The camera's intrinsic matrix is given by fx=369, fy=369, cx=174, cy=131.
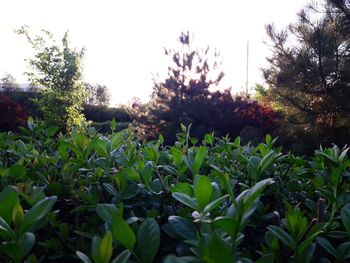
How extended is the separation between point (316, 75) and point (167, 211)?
8.99 m

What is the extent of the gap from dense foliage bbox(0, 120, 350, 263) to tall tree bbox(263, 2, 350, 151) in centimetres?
820

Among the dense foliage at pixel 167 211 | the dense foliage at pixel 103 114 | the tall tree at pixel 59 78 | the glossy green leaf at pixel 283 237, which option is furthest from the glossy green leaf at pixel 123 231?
the dense foliage at pixel 103 114

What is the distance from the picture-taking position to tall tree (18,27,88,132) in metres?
14.4

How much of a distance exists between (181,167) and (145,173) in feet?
0.68

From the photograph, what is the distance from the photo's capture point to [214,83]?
11.9m

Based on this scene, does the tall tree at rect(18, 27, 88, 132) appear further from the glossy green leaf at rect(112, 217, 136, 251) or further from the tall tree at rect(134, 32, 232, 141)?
the glossy green leaf at rect(112, 217, 136, 251)

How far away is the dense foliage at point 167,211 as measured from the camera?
603mm

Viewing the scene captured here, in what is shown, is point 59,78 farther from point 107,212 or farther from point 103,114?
point 107,212

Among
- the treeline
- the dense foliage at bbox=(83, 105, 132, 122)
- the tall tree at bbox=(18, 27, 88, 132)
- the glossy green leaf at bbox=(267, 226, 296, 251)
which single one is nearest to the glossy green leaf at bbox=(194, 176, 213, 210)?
the glossy green leaf at bbox=(267, 226, 296, 251)

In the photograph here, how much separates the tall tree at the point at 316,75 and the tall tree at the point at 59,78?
8.30 meters

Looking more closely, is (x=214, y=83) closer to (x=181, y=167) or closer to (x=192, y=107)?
(x=192, y=107)

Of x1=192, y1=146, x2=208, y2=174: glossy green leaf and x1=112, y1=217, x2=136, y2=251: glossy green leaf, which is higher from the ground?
x1=192, y1=146, x2=208, y2=174: glossy green leaf

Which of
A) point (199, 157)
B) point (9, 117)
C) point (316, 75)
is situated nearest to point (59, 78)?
point (9, 117)

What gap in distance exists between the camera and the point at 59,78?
14773 millimetres
